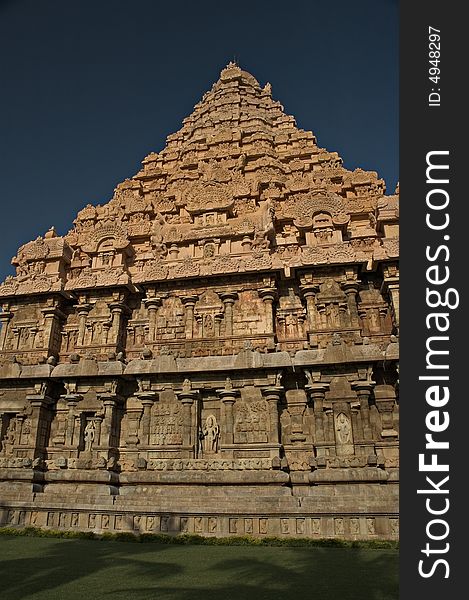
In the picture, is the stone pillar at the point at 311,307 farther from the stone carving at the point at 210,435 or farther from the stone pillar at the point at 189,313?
the stone carving at the point at 210,435

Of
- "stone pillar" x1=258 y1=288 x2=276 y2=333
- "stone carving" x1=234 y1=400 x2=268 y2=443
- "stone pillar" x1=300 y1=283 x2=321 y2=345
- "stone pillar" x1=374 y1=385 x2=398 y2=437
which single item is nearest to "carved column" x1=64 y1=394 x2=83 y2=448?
"stone carving" x1=234 y1=400 x2=268 y2=443

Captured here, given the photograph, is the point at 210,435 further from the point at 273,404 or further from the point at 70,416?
the point at 70,416

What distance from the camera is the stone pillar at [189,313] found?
18.0 m

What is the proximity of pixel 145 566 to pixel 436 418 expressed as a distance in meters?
7.65

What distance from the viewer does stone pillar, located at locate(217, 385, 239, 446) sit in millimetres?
15391

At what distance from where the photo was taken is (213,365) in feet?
52.8

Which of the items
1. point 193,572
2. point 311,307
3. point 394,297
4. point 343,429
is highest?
point 394,297

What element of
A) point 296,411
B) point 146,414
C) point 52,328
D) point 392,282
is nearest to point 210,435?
point 146,414

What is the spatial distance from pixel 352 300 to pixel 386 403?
408cm

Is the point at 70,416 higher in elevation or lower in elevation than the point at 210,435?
higher

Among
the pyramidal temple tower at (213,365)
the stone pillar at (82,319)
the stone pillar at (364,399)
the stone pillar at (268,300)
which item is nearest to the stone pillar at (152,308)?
the pyramidal temple tower at (213,365)

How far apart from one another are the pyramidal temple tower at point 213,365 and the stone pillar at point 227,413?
4 centimetres

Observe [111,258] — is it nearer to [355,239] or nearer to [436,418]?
[355,239]

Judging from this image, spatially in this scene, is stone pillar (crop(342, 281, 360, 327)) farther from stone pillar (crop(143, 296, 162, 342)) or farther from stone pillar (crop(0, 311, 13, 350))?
stone pillar (crop(0, 311, 13, 350))
